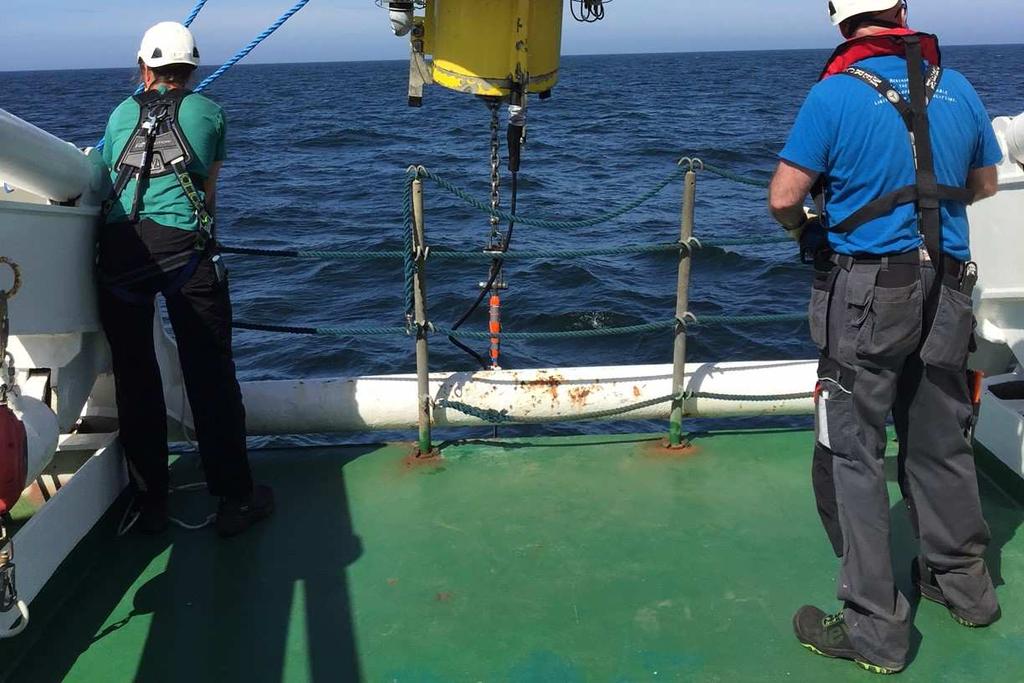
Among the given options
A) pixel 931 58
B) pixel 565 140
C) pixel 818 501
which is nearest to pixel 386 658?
pixel 818 501

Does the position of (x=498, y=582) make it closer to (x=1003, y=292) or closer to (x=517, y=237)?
(x=1003, y=292)

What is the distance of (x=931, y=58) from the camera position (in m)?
2.76

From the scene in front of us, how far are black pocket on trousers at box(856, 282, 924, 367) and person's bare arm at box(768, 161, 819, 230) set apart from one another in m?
0.33

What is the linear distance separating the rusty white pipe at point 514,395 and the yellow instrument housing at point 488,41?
132 centimetres

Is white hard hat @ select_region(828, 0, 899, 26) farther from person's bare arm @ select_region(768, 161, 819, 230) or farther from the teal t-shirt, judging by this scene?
the teal t-shirt

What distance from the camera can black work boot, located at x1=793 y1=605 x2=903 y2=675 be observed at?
2988mm

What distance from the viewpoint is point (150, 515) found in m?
3.86

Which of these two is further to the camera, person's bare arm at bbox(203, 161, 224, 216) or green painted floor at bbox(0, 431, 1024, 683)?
person's bare arm at bbox(203, 161, 224, 216)

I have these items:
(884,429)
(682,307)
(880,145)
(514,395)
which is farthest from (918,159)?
(514,395)

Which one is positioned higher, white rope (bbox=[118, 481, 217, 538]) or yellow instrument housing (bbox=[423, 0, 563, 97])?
yellow instrument housing (bbox=[423, 0, 563, 97])

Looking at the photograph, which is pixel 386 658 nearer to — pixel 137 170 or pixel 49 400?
pixel 49 400

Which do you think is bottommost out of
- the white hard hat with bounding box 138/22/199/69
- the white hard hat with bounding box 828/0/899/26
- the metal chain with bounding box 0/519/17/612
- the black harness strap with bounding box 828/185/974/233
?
the metal chain with bounding box 0/519/17/612

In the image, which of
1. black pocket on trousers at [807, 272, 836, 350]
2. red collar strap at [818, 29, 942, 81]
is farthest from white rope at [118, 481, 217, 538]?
red collar strap at [818, 29, 942, 81]

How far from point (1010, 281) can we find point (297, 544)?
2.98 metres
